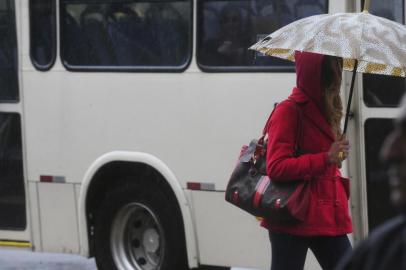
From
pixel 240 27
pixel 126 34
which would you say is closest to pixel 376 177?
pixel 240 27

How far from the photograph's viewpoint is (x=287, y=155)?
4359 mm

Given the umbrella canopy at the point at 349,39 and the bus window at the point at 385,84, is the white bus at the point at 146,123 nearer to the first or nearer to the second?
the bus window at the point at 385,84

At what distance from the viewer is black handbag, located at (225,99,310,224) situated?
4.37 metres

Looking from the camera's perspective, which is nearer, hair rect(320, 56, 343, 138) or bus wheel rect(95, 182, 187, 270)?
hair rect(320, 56, 343, 138)

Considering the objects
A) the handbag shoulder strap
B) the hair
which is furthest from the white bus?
the handbag shoulder strap

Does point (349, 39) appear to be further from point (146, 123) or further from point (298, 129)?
point (146, 123)

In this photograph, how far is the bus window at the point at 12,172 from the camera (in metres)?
7.26

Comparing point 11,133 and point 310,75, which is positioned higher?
point 310,75

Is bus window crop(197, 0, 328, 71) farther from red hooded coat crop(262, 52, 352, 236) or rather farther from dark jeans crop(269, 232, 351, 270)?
dark jeans crop(269, 232, 351, 270)

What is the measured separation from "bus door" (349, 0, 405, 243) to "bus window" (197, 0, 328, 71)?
18.8 inches

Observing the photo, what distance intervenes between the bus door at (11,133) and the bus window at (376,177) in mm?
2627

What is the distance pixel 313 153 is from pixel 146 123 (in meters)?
2.36

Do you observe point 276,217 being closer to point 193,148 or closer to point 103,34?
point 193,148

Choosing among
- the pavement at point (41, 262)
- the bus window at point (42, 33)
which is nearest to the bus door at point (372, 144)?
the bus window at point (42, 33)
